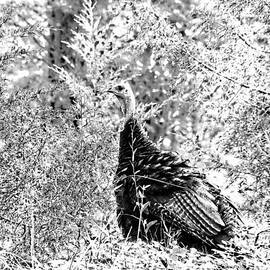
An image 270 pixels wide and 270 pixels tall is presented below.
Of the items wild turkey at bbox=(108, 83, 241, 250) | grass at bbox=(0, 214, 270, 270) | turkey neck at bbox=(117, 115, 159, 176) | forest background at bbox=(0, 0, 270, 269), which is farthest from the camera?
turkey neck at bbox=(117, 115, 159, 176)

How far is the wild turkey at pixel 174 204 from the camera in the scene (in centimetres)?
444

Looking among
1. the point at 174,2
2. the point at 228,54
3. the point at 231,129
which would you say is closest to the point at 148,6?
the point at 228,54

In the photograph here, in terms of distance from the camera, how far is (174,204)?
4574 mm

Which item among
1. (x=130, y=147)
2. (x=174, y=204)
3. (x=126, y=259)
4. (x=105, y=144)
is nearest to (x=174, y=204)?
(x=174, y=204)

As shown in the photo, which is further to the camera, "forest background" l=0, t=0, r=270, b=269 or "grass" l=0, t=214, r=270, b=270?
"forest background" l=0, t=0, r=270, b=269

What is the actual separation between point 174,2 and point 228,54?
6.87m

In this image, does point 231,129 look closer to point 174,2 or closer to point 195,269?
point 195,269

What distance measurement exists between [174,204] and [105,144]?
76cm

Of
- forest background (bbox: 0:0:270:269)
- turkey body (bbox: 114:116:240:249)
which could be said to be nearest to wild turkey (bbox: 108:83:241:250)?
turkey body (bbox: 114:116:240:249)

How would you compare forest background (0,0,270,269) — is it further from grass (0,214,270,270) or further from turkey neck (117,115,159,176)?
turkey neck (117,115,159,176)

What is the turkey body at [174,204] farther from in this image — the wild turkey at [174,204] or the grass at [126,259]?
the grass at [126,259]

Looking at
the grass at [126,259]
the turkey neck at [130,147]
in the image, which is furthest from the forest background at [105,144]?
the turkey neck at [130,147]

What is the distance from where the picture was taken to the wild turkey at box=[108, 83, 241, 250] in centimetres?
444

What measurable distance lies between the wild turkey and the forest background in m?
0.15
